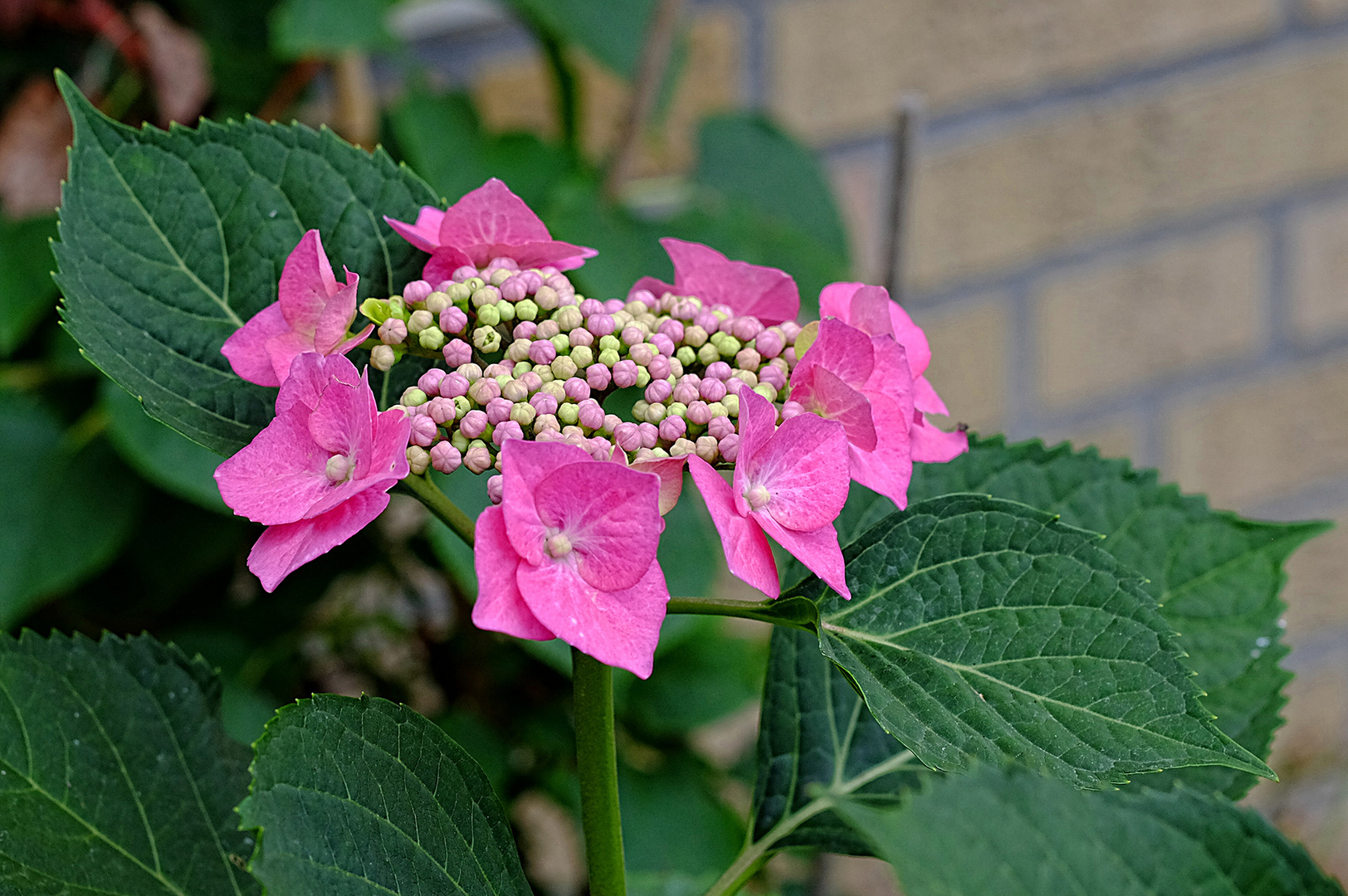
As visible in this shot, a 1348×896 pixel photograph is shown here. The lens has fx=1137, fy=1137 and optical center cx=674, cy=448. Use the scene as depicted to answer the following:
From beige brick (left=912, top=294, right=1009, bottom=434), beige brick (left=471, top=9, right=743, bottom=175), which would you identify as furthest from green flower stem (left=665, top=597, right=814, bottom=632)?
beige brick (left=912, top=294, right=1009, bottom=434)

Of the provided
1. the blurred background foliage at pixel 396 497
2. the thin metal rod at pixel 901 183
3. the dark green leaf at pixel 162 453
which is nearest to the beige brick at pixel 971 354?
the blurred background foliage at pixel 396 497

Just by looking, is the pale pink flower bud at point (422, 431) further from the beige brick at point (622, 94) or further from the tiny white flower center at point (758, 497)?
the beige brick at point (622, 94)

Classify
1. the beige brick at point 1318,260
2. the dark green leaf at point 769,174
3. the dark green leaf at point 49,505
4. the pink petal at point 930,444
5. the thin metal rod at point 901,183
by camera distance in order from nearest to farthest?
the pink petal at point 930,444, the thin metal rod at point 901,183, the dark green leaf at point 49,505, the dark green leaf at point 769,174, the beige brick at point 1318,260

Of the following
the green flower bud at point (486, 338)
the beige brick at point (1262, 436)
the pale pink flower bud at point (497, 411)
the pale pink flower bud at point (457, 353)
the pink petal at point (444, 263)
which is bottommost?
the pale pink flower bud at point (497, 411)

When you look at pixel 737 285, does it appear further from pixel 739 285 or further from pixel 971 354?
pixel 971 354

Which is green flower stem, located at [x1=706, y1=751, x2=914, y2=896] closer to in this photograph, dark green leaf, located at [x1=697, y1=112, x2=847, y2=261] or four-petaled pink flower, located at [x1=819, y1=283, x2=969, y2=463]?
four-petaled pink flower, located at [x1=819, y1=283, x2=969, y2=463]
